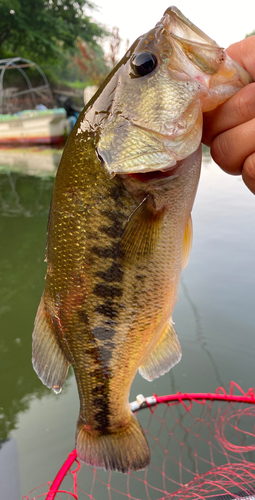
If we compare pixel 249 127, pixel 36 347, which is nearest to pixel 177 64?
pixel 249 127

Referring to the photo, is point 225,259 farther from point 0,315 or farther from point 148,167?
point 148,167

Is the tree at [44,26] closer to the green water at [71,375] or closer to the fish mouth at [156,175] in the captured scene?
the green water at [71,375]

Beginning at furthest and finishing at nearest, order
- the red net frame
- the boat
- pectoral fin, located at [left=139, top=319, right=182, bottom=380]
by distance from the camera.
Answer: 1. the boat
2. the red net frame
3. pectoral fin, located at [left=139, top=319, right=182, bottom=380]

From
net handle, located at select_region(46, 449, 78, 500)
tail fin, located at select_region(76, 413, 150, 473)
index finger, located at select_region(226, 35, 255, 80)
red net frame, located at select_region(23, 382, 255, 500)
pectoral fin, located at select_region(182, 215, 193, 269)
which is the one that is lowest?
Result: red net frame, located at select_region(23, 382, 255, 500)

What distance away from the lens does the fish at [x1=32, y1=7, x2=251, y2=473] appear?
3.24 feet

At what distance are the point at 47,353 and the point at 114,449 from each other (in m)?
0.49

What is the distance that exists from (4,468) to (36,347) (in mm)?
1388

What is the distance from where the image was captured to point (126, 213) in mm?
1063

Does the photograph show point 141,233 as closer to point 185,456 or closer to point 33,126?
point 185,456

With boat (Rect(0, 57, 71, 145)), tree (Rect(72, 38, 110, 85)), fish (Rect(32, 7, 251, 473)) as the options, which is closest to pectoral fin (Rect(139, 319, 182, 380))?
fish (Rect(32, 7, 251, 473))

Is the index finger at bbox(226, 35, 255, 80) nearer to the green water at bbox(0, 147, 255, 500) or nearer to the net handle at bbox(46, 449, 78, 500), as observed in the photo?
the net handle at bbox(46, 449, 78, 500)

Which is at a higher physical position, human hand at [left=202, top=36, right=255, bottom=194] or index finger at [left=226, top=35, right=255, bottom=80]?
index finger at [left=226, top=35, right=255, bottom=80]

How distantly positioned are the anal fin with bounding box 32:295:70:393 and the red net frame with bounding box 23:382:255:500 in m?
0.72

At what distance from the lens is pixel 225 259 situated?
437 cm
